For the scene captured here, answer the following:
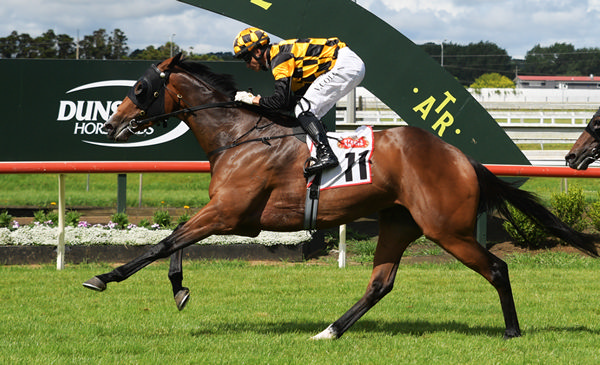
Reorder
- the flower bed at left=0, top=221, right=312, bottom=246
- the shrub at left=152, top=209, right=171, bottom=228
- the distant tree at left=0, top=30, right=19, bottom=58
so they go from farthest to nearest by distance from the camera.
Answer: the distant tree at left=0, top=30, right=19, bottom=58 → the shrub at left=152, top=209, right=171, bottom=228 → the flower bed at left=0, top=221, right=312, bottom=246

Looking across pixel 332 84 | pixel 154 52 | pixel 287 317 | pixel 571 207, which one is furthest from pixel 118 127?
pixel 154 52

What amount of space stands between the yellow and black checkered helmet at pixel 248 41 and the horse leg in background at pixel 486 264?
1.93 meters

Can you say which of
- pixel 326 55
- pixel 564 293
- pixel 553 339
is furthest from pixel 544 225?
pixel 326 55

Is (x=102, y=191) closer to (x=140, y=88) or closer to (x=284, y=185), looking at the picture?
(x=140, y=88)

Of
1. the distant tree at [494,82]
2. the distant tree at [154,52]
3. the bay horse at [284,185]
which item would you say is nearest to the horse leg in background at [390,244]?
the bay horse at [284,185]

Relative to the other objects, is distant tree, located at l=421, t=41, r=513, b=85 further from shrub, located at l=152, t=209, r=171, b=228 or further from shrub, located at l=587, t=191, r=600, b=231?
shrub, located at l=152, t=209, r=171, b=228

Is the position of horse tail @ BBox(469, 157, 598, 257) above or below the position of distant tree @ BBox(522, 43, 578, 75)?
below

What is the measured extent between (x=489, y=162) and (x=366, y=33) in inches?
87.6

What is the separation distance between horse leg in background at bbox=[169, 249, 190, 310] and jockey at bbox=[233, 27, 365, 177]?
115 cm

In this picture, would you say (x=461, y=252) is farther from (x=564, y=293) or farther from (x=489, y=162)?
(x=489, y=162)

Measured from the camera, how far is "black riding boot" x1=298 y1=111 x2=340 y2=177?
4848 mm

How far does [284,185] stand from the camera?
4.94m

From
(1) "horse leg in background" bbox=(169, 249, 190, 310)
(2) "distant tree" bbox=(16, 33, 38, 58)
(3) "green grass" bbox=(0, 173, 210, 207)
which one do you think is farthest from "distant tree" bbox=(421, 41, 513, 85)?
(1) "horse leg in background" bbox=(169, 249, 190, 310)

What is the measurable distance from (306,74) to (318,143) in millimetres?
594
